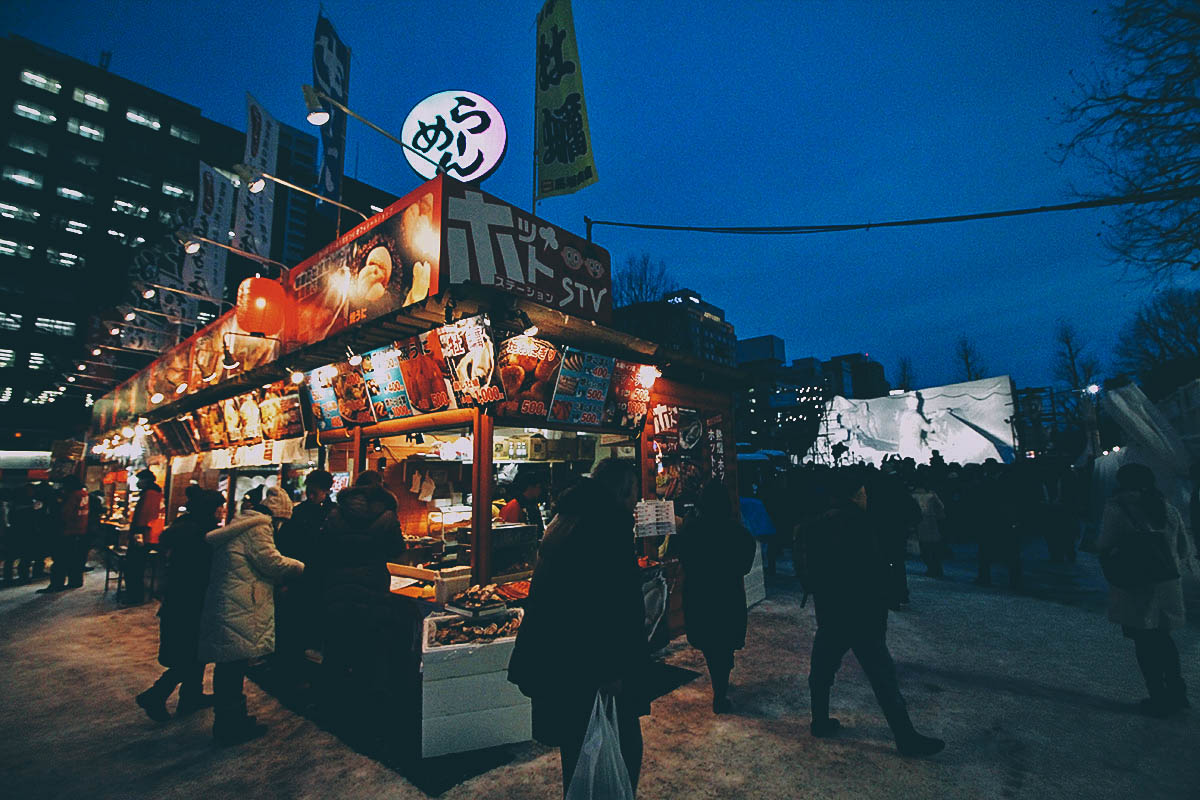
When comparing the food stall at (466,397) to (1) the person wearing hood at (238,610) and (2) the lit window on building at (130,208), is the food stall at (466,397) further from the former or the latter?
(2) the lit window on building at (130,208)

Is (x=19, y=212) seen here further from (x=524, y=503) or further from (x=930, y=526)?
(x=930, y=526)

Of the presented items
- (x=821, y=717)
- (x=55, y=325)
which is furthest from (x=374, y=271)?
(x=55, y=325)

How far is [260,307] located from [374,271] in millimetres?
3930

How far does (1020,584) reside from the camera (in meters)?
9.98

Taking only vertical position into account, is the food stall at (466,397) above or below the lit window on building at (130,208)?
below

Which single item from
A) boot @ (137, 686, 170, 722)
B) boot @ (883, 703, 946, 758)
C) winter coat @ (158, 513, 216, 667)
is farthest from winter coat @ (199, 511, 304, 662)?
boot @ (883, 703, 946, 758)

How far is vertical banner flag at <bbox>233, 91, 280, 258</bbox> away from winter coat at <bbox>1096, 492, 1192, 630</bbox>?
1420cm

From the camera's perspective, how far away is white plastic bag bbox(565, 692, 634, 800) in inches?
102

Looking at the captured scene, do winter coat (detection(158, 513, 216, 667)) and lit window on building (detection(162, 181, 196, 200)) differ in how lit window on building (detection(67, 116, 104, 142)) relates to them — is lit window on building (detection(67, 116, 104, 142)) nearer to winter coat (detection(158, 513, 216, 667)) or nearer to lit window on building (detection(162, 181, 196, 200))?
lit window on building (detection(162, 181, 196, 200))

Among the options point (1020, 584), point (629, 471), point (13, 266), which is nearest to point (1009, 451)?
point (1020, 584)

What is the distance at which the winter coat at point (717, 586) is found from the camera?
5.22 metres

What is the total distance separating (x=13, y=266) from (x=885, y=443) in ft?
218

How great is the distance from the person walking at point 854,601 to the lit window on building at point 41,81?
2759 inches

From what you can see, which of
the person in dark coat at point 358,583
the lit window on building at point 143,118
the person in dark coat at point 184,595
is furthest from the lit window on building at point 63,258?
the person in dark coat at point 358,583
